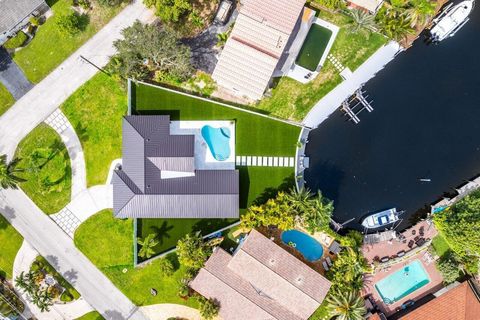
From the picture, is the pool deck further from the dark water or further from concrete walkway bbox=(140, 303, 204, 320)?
concrete walkway bbox=(140, 303, 204, 320)

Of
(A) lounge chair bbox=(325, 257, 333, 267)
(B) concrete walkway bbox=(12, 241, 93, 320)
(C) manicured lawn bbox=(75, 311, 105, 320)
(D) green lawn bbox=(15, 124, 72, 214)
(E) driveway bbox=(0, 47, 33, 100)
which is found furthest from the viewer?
(B) concrete walkway bbox=(12, 241, 93, 320)

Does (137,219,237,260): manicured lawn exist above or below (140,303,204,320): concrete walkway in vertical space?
above

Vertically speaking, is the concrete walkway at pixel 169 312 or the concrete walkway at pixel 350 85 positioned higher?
the concrete walkway at pixel 350 85

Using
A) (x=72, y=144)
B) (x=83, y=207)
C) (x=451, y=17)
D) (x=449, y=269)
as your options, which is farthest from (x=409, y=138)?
(x=72, y=144)

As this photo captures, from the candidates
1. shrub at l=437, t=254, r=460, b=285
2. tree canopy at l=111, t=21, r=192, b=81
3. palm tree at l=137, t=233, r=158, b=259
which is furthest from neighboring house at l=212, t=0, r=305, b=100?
shrub at l=437, t=254, r=460, b=285

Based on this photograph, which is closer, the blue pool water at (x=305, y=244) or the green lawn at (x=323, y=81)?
the green lawn at (x=323, y=81)

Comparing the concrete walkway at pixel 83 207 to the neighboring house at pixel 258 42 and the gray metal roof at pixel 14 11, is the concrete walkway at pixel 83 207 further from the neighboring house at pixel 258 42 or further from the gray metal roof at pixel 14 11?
the gray metal roof at pixel 14 11

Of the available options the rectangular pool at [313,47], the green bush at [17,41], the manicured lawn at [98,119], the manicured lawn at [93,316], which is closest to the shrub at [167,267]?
the manicured lawn at [93,316]
